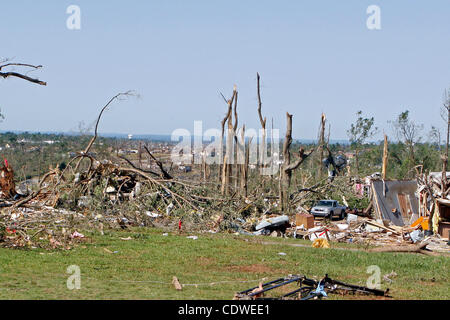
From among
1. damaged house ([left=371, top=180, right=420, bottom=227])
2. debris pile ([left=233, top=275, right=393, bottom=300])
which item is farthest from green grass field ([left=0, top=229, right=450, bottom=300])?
damaged house ([left=371, top=180, right=420, bottom=227])

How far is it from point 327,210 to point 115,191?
9.25m

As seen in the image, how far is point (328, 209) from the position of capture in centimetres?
2439

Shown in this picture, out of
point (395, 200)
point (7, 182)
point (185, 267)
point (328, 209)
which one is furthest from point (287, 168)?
point (185, 267)

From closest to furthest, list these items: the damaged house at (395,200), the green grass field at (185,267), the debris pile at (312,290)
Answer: the debris pile at (312,290) → the green grass field at (185,267) → the damaged house at (395,200)

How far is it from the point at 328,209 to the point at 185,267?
12940 millimetres

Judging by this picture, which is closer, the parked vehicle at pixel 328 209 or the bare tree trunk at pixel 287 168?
the parked vehicle at pixel 328 209

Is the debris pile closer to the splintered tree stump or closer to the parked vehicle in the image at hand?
the parked vehicle

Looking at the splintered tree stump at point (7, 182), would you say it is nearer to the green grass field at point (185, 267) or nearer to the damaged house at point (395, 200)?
the green grass field at point (185, 267)

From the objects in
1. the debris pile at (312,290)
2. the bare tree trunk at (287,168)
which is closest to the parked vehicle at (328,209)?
the bare tree trunk at (287,168)

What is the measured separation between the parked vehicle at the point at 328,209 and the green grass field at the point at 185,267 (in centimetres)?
727

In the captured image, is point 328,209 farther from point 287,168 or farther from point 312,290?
point 312,290

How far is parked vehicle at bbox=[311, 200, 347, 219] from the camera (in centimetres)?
2434

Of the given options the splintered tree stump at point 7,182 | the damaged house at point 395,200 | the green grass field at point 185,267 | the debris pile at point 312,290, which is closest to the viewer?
the debris pile at point 312,290

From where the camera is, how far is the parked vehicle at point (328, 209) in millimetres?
24344
